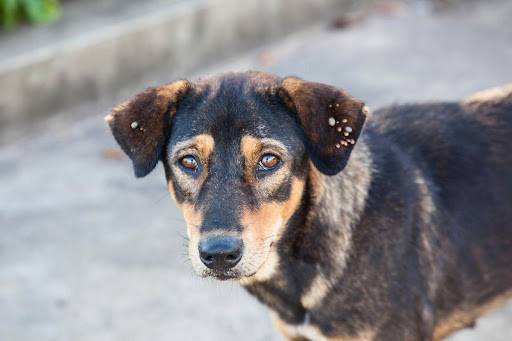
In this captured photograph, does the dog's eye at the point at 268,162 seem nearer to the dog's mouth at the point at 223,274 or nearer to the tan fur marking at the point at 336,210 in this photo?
the tan fur marking at the point at 336,210

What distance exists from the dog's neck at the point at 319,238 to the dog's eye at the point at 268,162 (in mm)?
265

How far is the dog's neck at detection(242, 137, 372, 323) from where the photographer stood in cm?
412

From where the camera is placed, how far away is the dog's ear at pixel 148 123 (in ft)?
13.3

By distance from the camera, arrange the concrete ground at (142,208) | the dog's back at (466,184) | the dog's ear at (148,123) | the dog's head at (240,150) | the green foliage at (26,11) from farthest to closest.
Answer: the green foliage at (26,11)
the concrete ground at (142,208)
the dog's back at (466,184)
the dog's ear at (148,123)
the dog's head at (240,150)

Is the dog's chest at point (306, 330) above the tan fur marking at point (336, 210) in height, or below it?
below

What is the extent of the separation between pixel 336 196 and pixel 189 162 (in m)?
0.72

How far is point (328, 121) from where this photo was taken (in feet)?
12.8

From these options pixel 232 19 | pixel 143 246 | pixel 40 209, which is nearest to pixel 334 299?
pixel 143 246

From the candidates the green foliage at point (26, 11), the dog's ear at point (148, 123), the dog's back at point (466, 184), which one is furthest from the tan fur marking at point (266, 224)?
the green foliage at point (26, 11)

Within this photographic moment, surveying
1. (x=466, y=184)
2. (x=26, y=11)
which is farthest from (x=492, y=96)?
(x=26, y=11)

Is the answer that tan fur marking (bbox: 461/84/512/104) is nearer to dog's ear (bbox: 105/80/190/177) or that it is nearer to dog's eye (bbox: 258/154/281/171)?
dog's eye (bbox: 258/154/281/171)

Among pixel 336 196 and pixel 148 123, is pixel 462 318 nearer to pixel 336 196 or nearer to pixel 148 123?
pixel 336 196

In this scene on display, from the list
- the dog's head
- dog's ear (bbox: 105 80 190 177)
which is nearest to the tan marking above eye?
the dog's head

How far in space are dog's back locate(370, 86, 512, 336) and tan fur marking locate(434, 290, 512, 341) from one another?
5 centimetres
